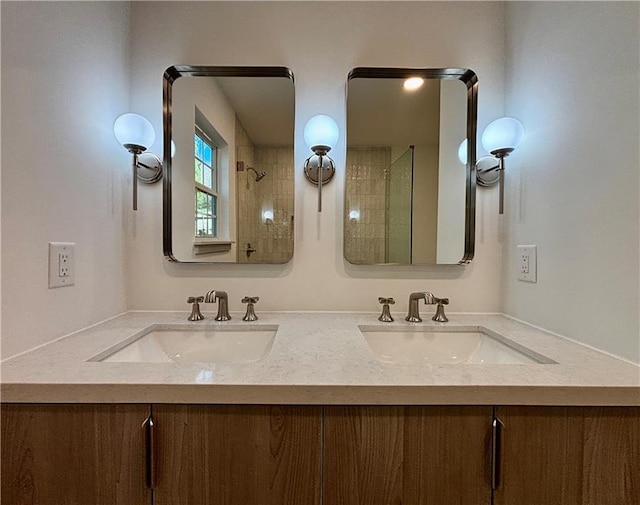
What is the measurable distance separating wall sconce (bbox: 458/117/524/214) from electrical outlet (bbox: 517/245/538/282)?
0.57ft

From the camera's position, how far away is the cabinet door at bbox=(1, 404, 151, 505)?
24.5 inches

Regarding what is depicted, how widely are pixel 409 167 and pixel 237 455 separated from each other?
1.09 meters

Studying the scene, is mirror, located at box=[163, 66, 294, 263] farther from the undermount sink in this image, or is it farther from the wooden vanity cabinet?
the wooden vanity cabinet

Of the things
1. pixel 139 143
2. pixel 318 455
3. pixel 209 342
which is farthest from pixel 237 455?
pixel 139 143

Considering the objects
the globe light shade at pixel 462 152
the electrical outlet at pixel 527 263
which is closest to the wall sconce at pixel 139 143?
the globe light shade at pixel 462 152

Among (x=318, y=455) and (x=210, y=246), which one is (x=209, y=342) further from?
(x=318, y=455)

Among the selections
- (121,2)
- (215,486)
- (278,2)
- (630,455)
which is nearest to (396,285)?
(630,455)

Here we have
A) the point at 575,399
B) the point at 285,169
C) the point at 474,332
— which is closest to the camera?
the point at 575,399

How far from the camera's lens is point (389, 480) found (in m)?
0.63

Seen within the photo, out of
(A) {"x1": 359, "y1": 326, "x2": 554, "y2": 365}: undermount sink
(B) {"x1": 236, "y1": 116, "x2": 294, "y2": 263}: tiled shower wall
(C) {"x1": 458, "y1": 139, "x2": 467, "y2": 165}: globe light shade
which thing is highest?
(C) {"x1": 458, "y1": 139, "x2": 467, "y2": 165}: globe light shade

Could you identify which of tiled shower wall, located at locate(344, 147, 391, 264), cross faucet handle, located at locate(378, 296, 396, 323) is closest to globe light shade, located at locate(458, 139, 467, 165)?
tiled shower wall, located at locate(344, 147, 391, 264)

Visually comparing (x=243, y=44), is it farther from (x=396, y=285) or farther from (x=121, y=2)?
(x=396, y=285)

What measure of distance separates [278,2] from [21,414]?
1500mm

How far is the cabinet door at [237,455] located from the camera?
2.06 ft
